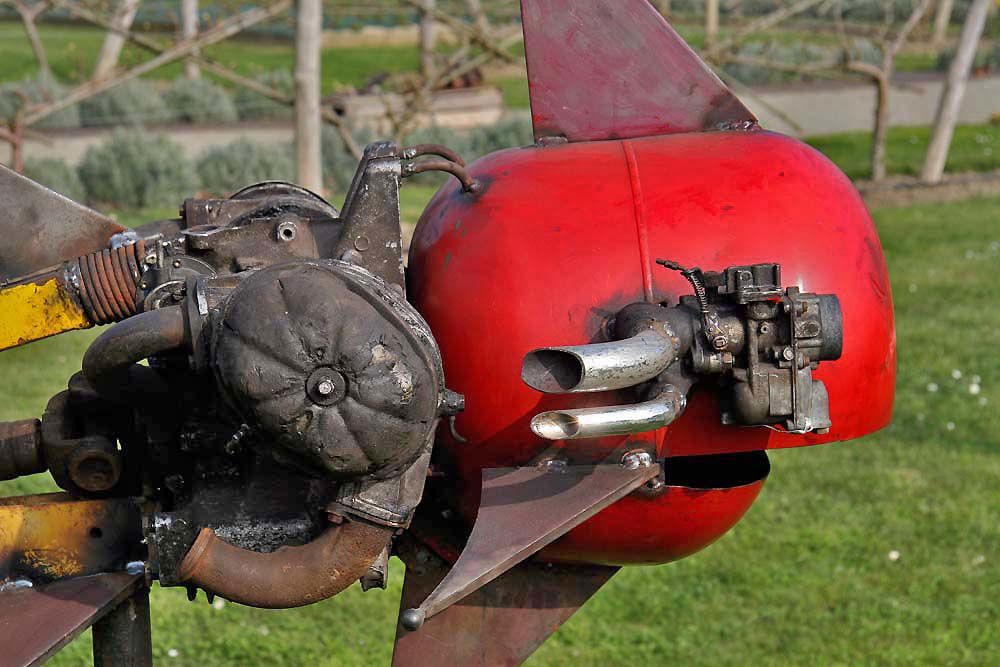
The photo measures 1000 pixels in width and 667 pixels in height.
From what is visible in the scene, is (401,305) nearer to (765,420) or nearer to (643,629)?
(765,420)

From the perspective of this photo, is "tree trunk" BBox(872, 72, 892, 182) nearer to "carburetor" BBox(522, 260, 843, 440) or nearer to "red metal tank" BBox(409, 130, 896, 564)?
"red metal tank" BBox(409, 130, 896, 564)

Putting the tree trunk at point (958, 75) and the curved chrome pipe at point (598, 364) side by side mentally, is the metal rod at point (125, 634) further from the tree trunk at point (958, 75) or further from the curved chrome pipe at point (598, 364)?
the tree trunk at point (958, 75)

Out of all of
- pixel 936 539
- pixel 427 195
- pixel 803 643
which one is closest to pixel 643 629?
pixel 803 643

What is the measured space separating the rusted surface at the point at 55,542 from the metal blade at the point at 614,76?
1.33 metres

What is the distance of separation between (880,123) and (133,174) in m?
7.37

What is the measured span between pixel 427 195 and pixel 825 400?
1034 centimetres

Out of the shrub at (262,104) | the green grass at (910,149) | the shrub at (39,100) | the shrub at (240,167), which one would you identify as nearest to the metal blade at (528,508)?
the shrub at (240,167)

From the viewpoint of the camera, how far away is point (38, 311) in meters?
2.82

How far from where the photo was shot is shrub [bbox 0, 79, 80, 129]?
39.8ft

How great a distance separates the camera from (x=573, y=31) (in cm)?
296

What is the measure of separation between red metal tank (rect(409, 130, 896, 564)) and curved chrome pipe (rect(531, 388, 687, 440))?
0.20 m

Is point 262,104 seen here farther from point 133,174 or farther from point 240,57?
point 240,57

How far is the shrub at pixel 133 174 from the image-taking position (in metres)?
11.3

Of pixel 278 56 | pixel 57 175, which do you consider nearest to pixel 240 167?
pixel 57 175
